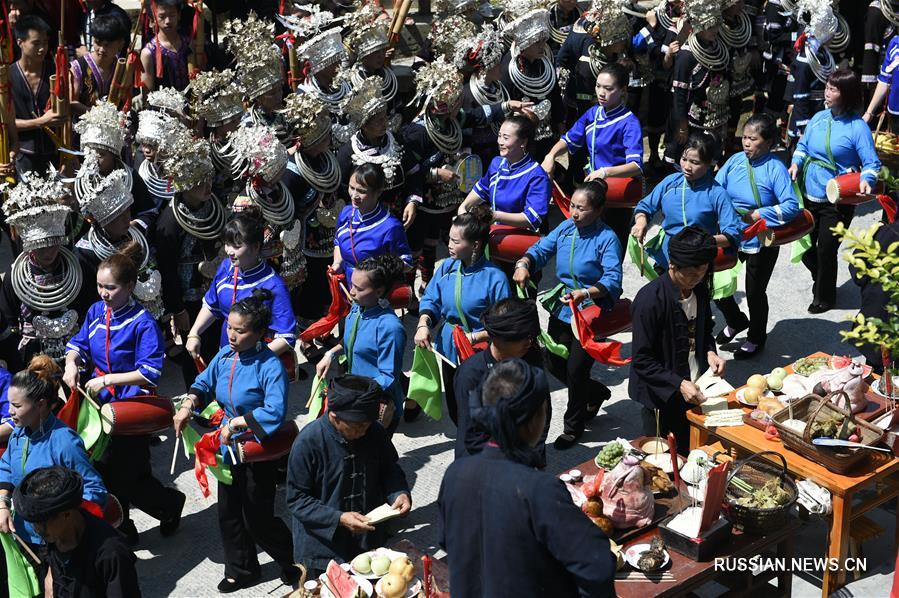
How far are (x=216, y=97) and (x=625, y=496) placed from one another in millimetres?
4475

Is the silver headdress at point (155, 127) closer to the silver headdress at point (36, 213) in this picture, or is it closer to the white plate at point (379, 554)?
the silver headdress at point (36, 213)

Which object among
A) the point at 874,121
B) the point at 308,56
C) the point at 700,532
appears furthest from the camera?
the point at 874,121

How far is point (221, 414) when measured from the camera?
6.16 metres

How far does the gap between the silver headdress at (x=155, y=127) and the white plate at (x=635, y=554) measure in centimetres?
410

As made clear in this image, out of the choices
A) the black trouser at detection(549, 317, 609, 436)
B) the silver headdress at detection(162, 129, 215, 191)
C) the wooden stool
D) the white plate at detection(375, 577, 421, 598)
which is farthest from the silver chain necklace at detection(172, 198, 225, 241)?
the wooden stool

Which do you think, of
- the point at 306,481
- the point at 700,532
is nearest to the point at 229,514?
the point at 306,481

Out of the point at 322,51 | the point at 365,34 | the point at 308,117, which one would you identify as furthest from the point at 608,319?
the point at 365,34

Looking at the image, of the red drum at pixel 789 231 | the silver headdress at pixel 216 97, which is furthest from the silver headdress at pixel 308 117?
the red drum at pixel 789 231

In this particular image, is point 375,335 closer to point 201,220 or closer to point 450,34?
point 201,220

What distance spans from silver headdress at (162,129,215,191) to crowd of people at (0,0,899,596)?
0.02 m

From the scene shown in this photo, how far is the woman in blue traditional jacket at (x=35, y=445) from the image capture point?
18.5 ft

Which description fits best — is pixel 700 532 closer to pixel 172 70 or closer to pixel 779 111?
pixel 172 70

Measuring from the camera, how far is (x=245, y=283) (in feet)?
22.4

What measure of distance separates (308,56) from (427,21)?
3546mm
